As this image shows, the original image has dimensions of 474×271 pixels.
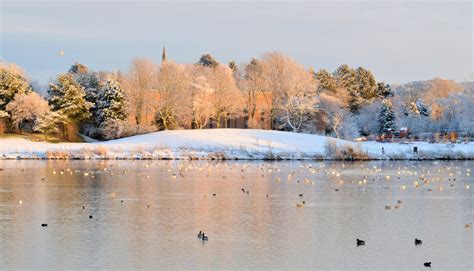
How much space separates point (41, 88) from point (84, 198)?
7892cm

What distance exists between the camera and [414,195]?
3322cm

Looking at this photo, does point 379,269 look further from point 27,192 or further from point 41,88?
point 41,88

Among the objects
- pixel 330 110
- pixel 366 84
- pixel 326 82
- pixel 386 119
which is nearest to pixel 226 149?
pixel 330 110

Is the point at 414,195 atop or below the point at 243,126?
below

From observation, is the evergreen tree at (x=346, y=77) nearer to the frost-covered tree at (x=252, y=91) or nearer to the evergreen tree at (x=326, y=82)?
the evergreen tree at (x=326, y=82)

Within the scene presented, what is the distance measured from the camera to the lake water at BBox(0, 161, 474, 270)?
17.9m

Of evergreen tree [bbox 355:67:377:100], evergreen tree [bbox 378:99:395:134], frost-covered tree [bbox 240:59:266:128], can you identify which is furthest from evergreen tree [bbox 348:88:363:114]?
frost-covered tree [bbox 240:59:266:128]

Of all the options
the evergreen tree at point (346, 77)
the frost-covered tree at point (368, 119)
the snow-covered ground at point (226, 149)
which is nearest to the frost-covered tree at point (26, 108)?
the snow-covered ground at point (226, 149)

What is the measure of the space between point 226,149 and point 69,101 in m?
22.7

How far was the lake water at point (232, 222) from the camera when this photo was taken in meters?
17.9

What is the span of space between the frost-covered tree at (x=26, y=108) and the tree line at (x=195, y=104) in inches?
4.1

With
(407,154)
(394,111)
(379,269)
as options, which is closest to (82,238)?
(379,269)

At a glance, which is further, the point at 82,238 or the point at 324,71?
the point at 324,71

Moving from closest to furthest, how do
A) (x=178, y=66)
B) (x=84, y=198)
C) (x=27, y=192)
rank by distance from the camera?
(x=84, y=198), (x=27, y=192), (x=178, y=66)
